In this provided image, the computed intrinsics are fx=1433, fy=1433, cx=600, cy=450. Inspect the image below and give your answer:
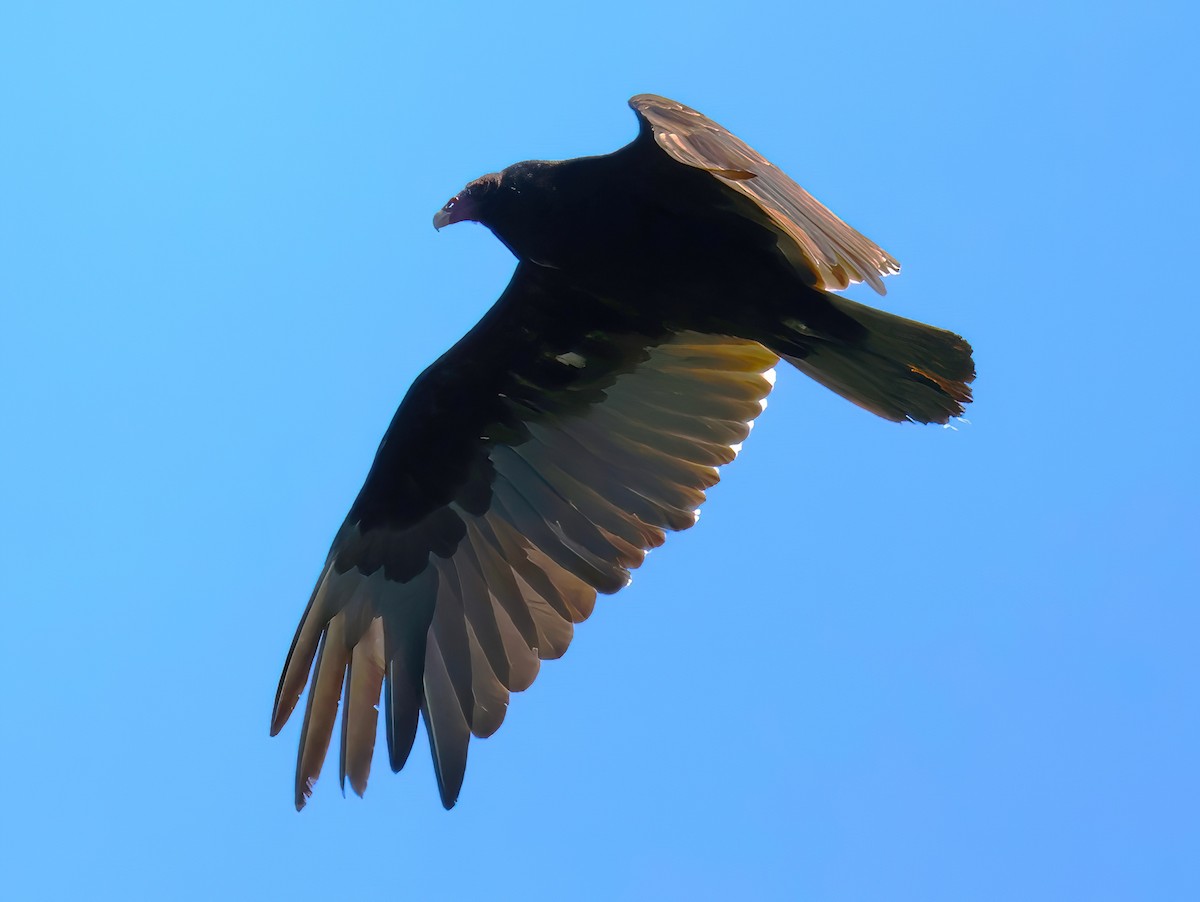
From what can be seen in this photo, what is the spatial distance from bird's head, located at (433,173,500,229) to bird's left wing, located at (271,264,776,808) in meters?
0.42

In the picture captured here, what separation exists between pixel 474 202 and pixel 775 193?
43.5 inches

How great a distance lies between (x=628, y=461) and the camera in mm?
5219

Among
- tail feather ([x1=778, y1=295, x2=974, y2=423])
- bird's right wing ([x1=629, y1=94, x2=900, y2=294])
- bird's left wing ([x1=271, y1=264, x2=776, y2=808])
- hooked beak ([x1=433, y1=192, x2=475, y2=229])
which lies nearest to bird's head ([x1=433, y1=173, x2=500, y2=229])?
hooked beak ([x1=433, y1=192, x2=475, y2=229])

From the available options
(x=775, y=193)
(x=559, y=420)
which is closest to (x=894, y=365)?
(x=775, y=193)

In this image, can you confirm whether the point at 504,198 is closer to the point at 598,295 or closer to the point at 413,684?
the point at 598,295

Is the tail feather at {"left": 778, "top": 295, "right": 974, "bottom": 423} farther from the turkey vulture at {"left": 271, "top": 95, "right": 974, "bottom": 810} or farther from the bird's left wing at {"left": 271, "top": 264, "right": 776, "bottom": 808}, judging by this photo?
the bird's left wing at {"left": 271, "top": 264, "right": 776, "bottom": 808}

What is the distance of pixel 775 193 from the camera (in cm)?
389

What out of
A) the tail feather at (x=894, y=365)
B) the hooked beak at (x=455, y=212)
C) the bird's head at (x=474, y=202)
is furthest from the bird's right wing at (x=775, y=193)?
the hooked beak at (x=455, y=212)

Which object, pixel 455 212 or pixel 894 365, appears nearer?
pixel 894 365

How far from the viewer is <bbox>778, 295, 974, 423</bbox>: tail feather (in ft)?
14.5

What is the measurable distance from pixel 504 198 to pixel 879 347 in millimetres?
1261

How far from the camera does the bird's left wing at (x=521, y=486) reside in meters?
4.94

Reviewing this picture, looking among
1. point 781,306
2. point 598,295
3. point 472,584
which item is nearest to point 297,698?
point 472,584

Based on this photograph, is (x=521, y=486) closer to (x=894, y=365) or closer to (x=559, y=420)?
(x=559, y=420)
